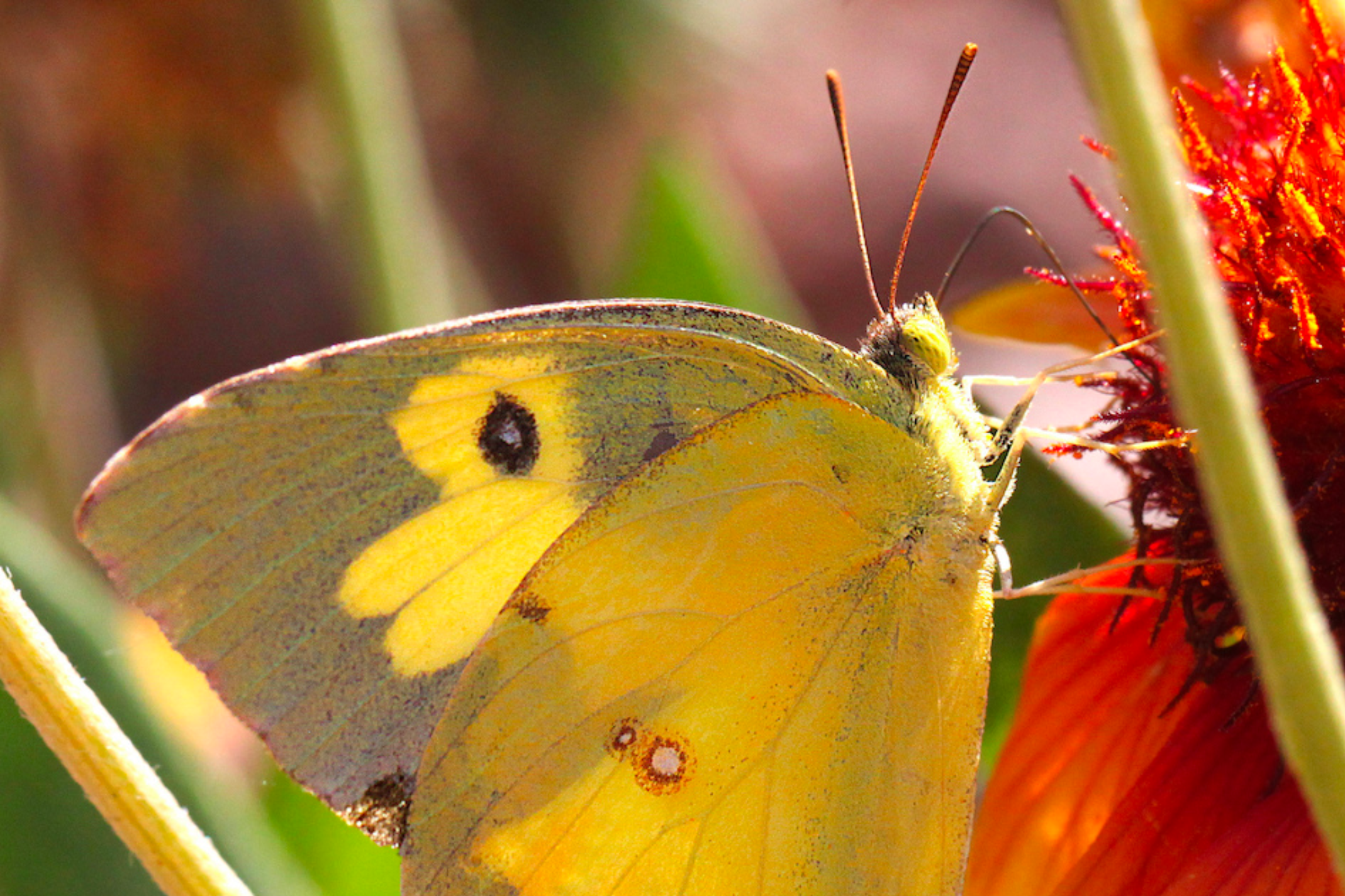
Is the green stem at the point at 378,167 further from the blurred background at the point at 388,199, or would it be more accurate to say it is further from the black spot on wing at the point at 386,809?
the black spot on wing at the point at 386,809

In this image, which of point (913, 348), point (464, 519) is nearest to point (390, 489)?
point (464, 519)

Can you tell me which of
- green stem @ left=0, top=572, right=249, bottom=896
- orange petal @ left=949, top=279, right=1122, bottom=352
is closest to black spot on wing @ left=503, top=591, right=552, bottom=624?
green stem @ left=0, top=572, right=249, bottom=896

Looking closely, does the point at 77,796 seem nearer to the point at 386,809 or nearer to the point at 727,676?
the point at 386,809

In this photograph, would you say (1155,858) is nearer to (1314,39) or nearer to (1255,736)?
(1255,736)

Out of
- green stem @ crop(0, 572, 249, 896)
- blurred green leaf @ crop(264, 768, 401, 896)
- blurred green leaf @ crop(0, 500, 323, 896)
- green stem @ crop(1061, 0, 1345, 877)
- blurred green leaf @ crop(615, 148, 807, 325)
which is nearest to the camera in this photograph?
green stem @ crop(1061, 0, 1345, 877)

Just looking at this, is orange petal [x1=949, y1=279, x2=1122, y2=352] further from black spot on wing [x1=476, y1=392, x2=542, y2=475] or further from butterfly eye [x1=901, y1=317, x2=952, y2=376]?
black spot on wing [x1=476, y1=392, x2=542, y2=475]

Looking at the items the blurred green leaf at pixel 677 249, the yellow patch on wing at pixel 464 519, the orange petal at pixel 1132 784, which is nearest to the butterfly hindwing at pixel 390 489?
the yellow patch on wing at pixel 464 519
